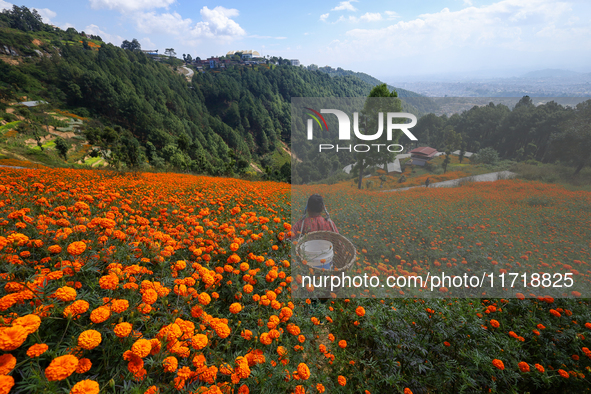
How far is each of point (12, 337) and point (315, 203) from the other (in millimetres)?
2914

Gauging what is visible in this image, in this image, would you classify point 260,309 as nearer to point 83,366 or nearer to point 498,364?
point 83,366

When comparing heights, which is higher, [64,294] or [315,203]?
[64,294]

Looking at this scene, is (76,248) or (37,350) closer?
(37,350)

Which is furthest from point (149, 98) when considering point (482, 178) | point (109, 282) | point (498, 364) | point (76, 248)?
point (498, 364)

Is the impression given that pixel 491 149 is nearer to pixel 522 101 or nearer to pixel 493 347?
pixel 522 101

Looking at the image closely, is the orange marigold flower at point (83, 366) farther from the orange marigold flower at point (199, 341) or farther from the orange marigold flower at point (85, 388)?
the orange marigold flower at point (199, 341)

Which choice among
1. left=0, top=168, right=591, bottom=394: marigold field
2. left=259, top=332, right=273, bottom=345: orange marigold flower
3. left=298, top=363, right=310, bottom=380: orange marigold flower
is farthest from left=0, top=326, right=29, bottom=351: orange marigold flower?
left=298, top=363, right=310, bottom=380: orange marigold flower

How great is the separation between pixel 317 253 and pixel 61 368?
249cm

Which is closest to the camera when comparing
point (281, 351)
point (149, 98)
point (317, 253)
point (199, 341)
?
point (199, 341)

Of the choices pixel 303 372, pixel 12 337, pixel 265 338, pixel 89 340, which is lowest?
pixel 303 372

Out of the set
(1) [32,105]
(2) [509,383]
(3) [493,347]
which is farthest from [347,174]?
(1) [32,105]

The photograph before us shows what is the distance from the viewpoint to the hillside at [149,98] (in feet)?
142

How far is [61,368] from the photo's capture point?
908mm

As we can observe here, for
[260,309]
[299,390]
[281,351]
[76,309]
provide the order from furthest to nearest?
[260,309] → [281,351] → [299,390] → [76,309]
